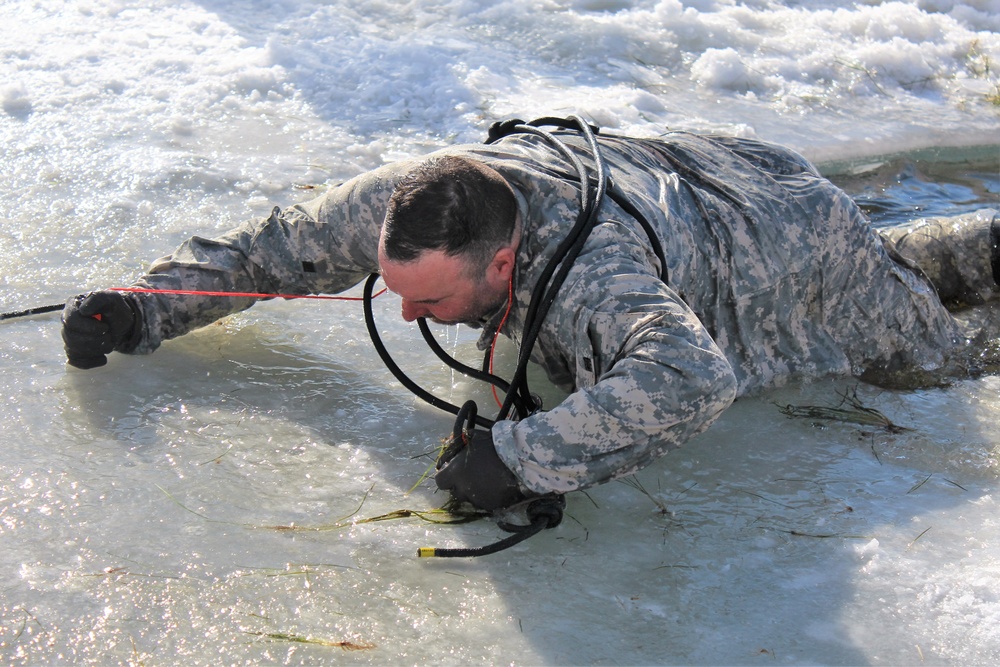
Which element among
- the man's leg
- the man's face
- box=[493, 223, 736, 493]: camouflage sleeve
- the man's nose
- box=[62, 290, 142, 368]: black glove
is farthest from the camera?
the man's leg

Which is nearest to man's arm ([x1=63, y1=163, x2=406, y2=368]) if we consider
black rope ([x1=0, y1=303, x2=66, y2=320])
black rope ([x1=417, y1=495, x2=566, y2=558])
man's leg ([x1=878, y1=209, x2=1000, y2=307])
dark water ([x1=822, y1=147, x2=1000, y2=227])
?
black rope ([x1=0, y1=303, x2=66, y2=320])

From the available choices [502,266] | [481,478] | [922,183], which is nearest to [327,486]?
[481,478]

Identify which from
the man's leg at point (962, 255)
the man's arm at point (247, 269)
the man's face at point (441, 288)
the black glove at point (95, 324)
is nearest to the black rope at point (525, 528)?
the man's face at point (441, 288)

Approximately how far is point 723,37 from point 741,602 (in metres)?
5.40

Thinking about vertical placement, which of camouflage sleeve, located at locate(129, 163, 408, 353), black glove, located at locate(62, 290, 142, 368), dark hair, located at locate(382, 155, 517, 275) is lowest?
black glove, located at locate(62, 290, 142, 368)

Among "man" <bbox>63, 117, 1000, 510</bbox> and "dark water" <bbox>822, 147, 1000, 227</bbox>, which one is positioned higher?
"man" <bbox>63, 117, 1000, 510</bbox>

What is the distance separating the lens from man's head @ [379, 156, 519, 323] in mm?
2393

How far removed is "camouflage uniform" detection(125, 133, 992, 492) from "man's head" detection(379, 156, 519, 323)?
0.34 feet

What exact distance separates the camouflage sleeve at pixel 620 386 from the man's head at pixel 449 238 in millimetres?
203

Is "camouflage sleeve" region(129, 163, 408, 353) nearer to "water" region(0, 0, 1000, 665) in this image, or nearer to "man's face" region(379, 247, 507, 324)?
"water" region(0, 0, 1000, 665)

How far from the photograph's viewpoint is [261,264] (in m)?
3.19

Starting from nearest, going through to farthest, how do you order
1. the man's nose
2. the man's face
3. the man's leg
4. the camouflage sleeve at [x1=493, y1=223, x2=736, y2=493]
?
the camouflage sleeve at [x1=493, y1=223, x2=736, y2=493] → the man's face → the man's nose → the man's leg

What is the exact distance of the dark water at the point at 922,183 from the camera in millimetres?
5137

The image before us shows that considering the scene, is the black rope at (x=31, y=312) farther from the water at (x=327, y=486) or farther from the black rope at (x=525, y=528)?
the black rope at (x=525, y=528)
